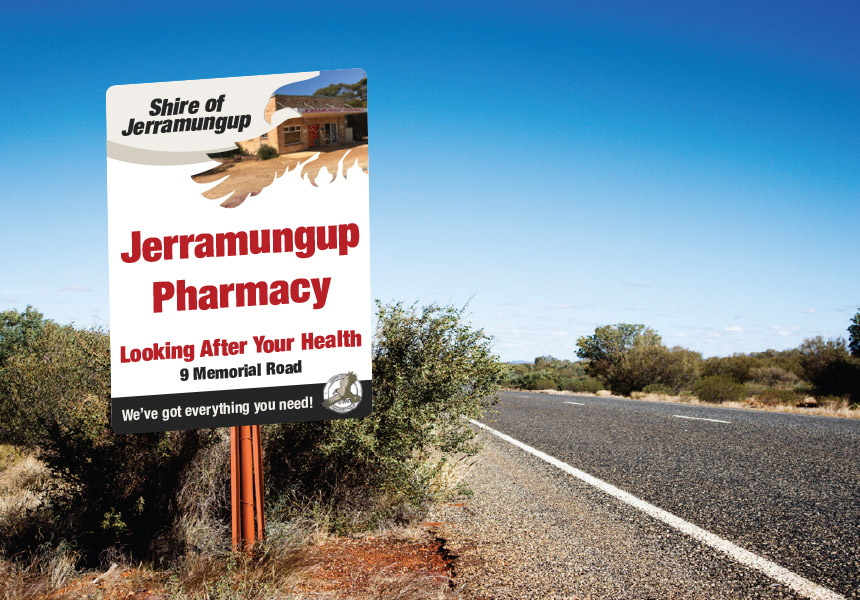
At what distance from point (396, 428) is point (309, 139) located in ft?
6.98

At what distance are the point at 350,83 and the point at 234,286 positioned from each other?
1.44 m

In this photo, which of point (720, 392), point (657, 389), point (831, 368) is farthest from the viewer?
point (657, 389)

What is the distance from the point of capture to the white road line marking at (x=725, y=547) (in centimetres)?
325

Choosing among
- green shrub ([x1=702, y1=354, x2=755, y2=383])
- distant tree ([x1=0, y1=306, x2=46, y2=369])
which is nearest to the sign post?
distant tree ([x1=0, y1=306, x2=46, y2=369])

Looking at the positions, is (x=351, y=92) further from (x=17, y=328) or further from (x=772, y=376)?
(x=772, y=376)

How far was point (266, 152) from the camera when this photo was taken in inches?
153

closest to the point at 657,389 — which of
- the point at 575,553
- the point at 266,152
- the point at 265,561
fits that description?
the point at 575,553

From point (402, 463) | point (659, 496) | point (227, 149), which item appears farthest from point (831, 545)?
point (227, 149)

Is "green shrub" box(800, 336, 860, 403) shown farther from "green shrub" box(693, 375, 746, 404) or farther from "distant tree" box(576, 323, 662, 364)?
"distant tree" box(576, 323, 662, 364)

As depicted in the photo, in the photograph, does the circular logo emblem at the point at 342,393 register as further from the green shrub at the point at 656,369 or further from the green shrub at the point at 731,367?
the green shrub at the point at 731,367

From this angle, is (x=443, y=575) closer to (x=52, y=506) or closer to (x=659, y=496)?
(x=659, y=496)

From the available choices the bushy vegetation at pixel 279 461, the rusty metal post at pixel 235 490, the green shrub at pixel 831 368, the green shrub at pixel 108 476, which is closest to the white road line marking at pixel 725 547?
the bushy vegetation at pixel 279 461

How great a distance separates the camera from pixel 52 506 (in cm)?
473

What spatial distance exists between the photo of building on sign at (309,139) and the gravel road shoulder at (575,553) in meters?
2.55
